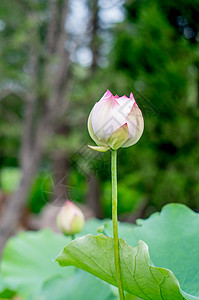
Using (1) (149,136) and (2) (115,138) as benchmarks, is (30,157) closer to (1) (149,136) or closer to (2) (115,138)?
(1) (149,136)

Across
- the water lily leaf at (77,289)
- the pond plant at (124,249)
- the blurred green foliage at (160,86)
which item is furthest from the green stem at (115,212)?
Answer: the blurred green foliage at (160,86)

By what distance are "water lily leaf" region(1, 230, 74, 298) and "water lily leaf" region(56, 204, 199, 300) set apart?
1.22 ft

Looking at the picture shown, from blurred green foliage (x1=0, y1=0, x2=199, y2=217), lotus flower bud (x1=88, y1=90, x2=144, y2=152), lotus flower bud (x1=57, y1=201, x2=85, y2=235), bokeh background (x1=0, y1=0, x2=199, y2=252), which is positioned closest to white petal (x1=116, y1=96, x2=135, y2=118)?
lotus flower bud (x1=88, y1=90, x2=144, y2=152)

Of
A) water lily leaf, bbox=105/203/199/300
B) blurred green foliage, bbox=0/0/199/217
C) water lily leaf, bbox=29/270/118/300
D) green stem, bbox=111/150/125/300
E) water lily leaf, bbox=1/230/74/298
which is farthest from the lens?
blurred green foliage, bbox=0/0/199/217

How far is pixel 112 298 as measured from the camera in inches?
23.6

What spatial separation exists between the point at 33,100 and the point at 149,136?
904mm

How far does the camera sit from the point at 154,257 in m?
0.47

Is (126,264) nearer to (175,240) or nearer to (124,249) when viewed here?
(124,249)

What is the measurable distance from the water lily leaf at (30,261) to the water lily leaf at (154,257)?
0.37m

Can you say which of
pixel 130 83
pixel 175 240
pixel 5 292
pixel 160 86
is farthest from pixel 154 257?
pixel 130 83

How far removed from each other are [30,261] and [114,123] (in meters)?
0.78

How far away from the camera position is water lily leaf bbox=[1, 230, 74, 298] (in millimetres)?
865

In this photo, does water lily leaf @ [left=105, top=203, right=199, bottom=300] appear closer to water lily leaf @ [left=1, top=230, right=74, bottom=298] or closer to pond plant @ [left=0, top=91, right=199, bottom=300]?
pond plant @ [left=0, top=91, right=199, bottom=300]

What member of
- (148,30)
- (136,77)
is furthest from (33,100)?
(148,30)
